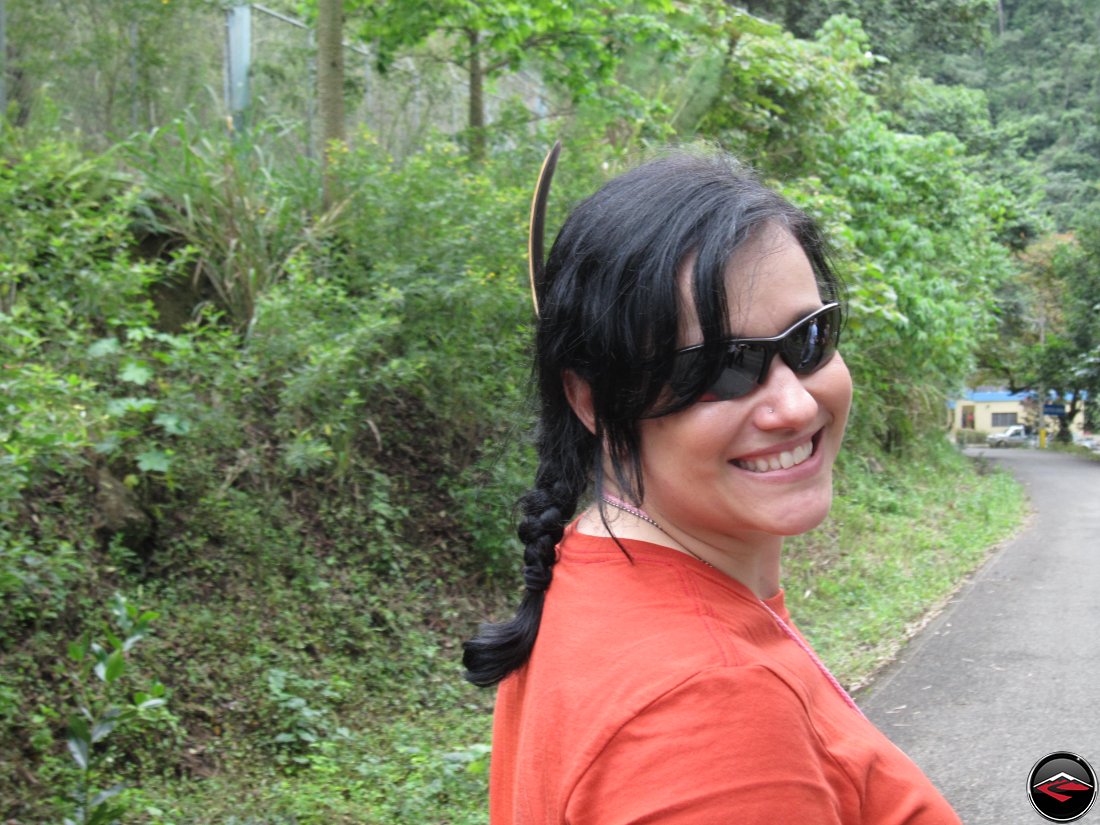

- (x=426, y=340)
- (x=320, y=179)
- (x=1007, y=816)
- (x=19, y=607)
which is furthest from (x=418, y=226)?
(x=1007, y=816)

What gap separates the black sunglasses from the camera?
121 centimetres

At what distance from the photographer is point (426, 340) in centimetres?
606

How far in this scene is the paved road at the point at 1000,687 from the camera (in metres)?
4.51

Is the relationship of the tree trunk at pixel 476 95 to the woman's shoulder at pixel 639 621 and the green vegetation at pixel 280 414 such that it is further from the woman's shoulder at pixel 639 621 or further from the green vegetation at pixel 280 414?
the woman's shoulder at pixel 639 621

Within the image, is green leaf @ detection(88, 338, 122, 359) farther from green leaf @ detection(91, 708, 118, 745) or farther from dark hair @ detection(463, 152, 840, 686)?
dark hair @ detection(463, 152, 840, 686)

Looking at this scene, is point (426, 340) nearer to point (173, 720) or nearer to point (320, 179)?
point (320, 179)

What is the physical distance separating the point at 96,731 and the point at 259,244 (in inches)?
148

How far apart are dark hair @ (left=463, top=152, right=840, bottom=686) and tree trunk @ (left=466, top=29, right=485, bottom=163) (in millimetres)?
6842

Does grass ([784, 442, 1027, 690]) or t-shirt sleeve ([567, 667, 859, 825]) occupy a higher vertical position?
t-shirt sleeve ([567, 667, 859, 825])

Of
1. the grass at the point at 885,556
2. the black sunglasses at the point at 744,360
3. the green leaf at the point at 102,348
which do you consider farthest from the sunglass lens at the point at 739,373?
the grass at the point at 885,556

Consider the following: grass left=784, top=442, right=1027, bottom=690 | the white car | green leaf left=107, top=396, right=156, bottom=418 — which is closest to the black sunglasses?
green leaf left=107, top=396, right=156, bottom=418

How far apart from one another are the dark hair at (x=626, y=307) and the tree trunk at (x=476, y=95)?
6842mm

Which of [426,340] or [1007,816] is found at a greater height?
[426,340]

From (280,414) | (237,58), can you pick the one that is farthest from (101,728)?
(237,58)
